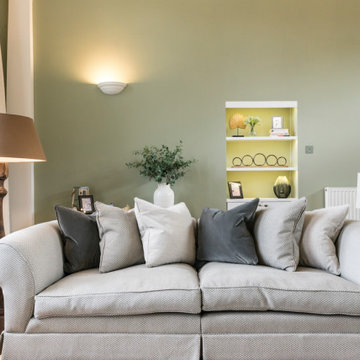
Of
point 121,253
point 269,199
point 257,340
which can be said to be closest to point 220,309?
point 257,340

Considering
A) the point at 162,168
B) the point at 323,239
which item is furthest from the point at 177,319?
the point at 162,168

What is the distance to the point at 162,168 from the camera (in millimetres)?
4734

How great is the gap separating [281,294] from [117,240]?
1038mm

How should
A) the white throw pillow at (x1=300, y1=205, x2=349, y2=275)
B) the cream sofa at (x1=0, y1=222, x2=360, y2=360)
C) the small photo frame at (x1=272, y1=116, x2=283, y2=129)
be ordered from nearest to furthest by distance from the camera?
the cream sofa at (x1=0, y1=222, x2=360, y2=360), the white throw pillow at (x1=300, y1=205, x2=349, y2=275), the small photo frame at (x1=272, y1=116, x2=283, y2=129)

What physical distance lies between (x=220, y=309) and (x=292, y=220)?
2.46 feet

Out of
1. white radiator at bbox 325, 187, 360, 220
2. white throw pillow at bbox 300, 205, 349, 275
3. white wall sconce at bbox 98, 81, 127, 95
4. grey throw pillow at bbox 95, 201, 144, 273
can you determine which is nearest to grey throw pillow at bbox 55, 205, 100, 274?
grey throw pillow at bbox 95, 201, 144, 273

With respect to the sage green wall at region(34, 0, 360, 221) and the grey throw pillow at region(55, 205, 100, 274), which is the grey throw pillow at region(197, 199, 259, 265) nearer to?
the grey throw pillow at region(55, 205, 100, 274)

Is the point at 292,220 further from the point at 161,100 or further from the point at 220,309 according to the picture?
the point at 161,100

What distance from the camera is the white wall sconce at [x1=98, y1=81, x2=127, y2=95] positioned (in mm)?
4891

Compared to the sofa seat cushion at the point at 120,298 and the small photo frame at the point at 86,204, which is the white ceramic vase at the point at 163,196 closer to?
the small photo frame at the point at 86,204

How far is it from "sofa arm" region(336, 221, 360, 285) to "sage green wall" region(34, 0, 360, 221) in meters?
2.55

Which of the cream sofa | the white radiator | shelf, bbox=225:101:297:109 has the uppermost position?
shelf, bbox=225:101:297:109

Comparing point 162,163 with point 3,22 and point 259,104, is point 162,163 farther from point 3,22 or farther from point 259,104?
point 3,22

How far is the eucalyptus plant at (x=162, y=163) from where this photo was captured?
4.74m
